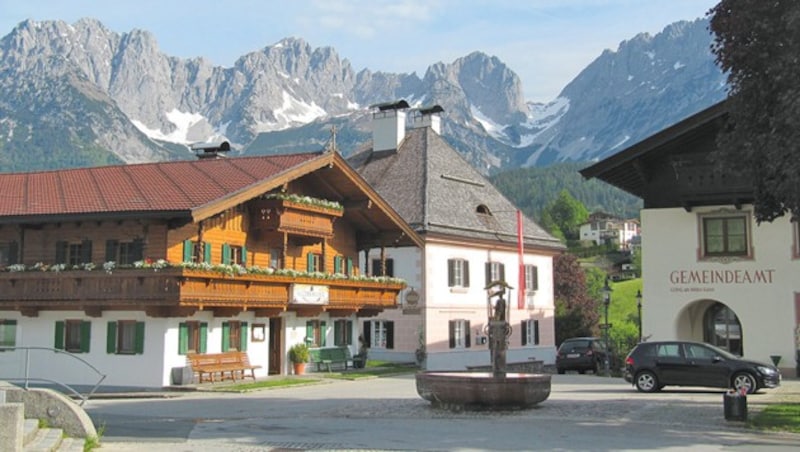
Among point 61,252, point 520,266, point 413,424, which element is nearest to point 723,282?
point 413,424

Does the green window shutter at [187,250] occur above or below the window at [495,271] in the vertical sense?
below

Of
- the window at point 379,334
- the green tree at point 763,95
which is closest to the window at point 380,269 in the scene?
the window at point 379,334

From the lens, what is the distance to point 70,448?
14453 mm

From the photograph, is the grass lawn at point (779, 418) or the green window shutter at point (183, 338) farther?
the green window shutter at point (183, 338)

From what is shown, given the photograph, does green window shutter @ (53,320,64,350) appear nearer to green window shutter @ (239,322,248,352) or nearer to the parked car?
green window shutter @ (239,322,248,352)

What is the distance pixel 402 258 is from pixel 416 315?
2.99 metres

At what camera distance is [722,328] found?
111ft

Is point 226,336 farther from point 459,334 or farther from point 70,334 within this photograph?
point 459,334

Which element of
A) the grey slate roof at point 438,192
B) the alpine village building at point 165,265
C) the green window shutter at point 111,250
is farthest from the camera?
the grey slate roof at point 438,192

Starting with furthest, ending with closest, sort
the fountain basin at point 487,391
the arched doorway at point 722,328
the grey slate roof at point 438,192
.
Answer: the grey slate roof at point 438,192, the arched doorway at point 722,328, the fountain basin at point 487,391

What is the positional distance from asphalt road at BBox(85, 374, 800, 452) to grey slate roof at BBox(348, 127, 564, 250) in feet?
70.2

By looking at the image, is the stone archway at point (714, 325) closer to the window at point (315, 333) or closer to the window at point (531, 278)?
the window at point (315, 333)

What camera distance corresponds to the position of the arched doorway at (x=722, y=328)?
110 ft

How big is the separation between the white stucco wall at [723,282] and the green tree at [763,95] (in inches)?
447
